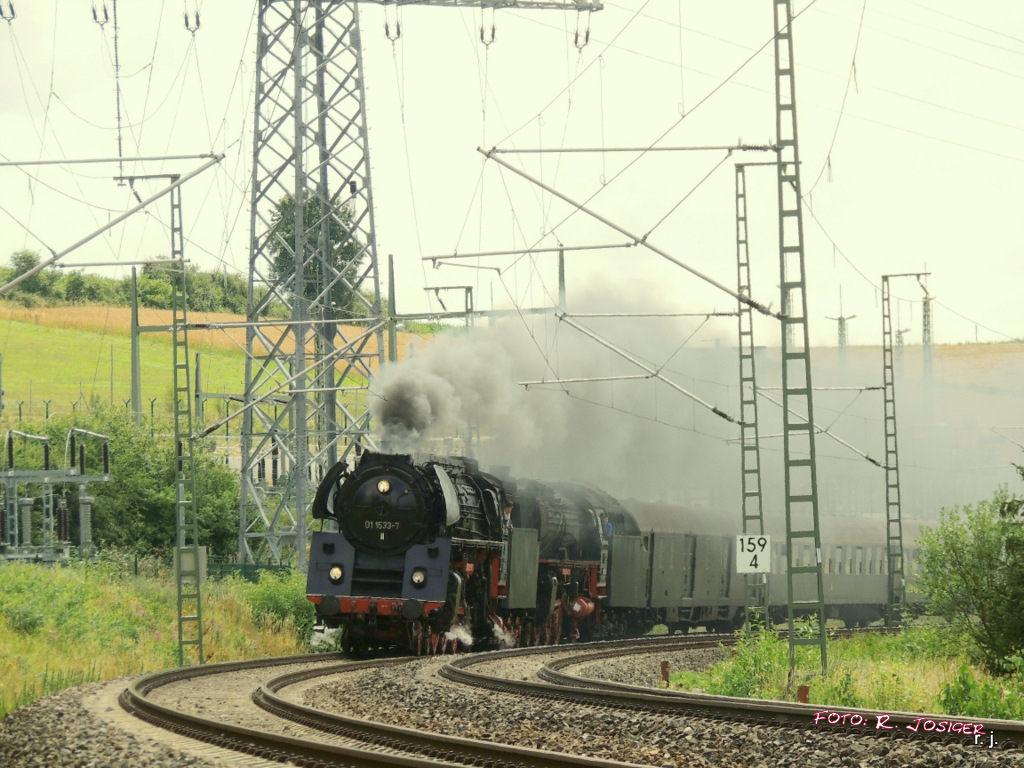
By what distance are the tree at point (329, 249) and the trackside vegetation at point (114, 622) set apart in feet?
24.2

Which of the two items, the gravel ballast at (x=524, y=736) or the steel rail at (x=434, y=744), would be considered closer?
the steel rail at (x=434, y=744)

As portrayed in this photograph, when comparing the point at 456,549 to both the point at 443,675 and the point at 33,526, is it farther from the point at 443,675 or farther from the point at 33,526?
the point at 33,526

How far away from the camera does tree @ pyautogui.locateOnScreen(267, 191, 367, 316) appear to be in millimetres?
29781

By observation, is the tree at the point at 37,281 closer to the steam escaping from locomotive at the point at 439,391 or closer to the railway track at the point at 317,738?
the steam escaping from locomotive at the point at 439,391

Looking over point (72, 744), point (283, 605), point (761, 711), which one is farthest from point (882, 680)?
point (283, 605)

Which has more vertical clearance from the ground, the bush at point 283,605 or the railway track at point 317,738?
the railway track at point 317,738

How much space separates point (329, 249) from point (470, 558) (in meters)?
11.2

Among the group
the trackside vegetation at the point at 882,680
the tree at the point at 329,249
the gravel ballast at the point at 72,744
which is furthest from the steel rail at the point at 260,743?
the tree at the point at 329,249

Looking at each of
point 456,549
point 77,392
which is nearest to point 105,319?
point 77,392

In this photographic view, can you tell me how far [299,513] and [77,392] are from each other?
2183 inches

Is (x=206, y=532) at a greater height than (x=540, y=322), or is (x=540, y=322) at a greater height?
(x=540, y=322)

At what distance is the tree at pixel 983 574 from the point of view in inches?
843

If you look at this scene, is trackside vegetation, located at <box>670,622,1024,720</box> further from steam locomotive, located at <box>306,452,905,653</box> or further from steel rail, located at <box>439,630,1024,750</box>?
steam locomotive, located at <box>306,452,905,653</box>

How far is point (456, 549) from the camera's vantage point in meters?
23.0
